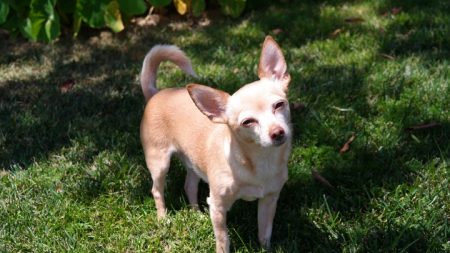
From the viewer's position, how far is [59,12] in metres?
5.88

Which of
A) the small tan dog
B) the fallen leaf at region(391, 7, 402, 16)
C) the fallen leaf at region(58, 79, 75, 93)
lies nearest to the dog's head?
the small tan dog

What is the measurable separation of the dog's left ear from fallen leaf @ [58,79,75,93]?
269 centimetres

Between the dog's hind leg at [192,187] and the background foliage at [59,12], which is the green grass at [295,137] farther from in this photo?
the background foliage at [59,12]

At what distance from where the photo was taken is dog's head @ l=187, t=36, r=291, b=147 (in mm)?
2369

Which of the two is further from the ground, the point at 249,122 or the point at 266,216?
the point at 249,122

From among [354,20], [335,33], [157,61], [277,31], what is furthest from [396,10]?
[157,61]

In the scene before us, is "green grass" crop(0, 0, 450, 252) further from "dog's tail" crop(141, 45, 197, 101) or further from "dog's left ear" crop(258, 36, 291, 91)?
"dog's left ear" crop(258, 36, 291, 91)

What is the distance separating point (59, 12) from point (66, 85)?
1.26 m

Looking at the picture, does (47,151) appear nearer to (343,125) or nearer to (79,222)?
(79,222)

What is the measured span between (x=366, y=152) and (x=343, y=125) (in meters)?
0.35

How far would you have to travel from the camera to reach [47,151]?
3.94m

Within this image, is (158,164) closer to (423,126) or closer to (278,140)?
(278,140)

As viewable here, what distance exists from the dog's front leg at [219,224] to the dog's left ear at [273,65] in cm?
65

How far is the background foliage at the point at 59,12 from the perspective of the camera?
17.9 feet
